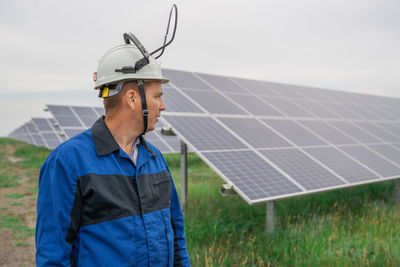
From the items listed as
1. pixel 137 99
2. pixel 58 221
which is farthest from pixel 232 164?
pixel 58 221

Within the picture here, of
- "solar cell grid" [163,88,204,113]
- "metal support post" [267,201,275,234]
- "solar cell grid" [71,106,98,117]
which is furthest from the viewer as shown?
"solar cell grid" [71,106,98,117]

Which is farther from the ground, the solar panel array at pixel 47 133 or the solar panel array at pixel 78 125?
the solar panel array at pixel 78 125

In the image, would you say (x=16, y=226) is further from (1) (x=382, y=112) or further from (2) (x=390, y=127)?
(1) (x=382, y=112)

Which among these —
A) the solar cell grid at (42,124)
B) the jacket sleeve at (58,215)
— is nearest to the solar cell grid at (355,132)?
the jacket sleeve at (58,215)

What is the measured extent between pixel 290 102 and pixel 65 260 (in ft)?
31.1

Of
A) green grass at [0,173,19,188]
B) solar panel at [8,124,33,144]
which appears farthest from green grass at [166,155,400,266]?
solar panel at [8,124,33,144]

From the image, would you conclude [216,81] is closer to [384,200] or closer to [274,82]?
[274,82]

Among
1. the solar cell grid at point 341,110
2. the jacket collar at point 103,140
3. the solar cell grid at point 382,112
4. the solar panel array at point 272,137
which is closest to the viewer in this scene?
the jacket collar at point 103,140

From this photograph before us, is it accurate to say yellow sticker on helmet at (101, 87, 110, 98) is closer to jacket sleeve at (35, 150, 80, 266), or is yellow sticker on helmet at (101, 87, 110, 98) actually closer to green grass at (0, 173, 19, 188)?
jacket sleeve at (35, 150, 80, 266)

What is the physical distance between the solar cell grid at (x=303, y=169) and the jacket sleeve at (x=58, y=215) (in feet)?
14.9

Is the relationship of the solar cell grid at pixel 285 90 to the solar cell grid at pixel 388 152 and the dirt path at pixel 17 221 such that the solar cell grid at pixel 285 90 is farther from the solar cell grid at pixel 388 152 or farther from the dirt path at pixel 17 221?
the dirt path at pixel 17 221

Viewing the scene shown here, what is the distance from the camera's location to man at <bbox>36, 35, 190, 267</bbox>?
5.80 ft

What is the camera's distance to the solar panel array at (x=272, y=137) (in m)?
5.57

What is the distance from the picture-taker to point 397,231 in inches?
229
